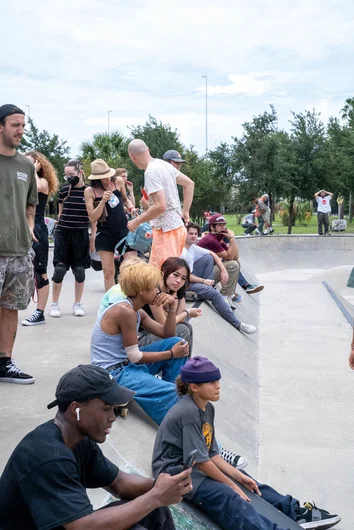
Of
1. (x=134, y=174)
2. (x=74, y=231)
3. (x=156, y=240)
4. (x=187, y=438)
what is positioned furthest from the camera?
(x=134, y=174)

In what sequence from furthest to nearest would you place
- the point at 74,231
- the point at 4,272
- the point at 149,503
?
the point at 74,231
the point at 4,272
the point at 149,503

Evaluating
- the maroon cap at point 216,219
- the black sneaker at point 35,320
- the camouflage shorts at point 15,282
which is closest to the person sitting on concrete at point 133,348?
the camouflage shorts at point 15,282

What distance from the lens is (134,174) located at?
38.3 m

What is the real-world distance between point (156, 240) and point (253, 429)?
194cm

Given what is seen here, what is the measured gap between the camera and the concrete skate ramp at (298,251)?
A: 19.9 m

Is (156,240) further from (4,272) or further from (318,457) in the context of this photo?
(318,457)

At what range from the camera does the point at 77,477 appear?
7.47 feet

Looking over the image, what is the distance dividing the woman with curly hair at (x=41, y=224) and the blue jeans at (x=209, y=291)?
2412 millimetres

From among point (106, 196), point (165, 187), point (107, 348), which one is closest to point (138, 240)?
point (106, 196)

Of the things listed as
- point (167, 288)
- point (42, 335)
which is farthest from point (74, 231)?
point (167, 288)

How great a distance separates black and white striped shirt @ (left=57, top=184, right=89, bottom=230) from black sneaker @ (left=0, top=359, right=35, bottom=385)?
8.33ft

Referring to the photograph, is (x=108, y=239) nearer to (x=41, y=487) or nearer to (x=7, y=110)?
(x=7, y=110)

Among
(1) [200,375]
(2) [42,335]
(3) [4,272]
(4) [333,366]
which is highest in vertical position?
(3) [4,272]

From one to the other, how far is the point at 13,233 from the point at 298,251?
1710 centimetres
